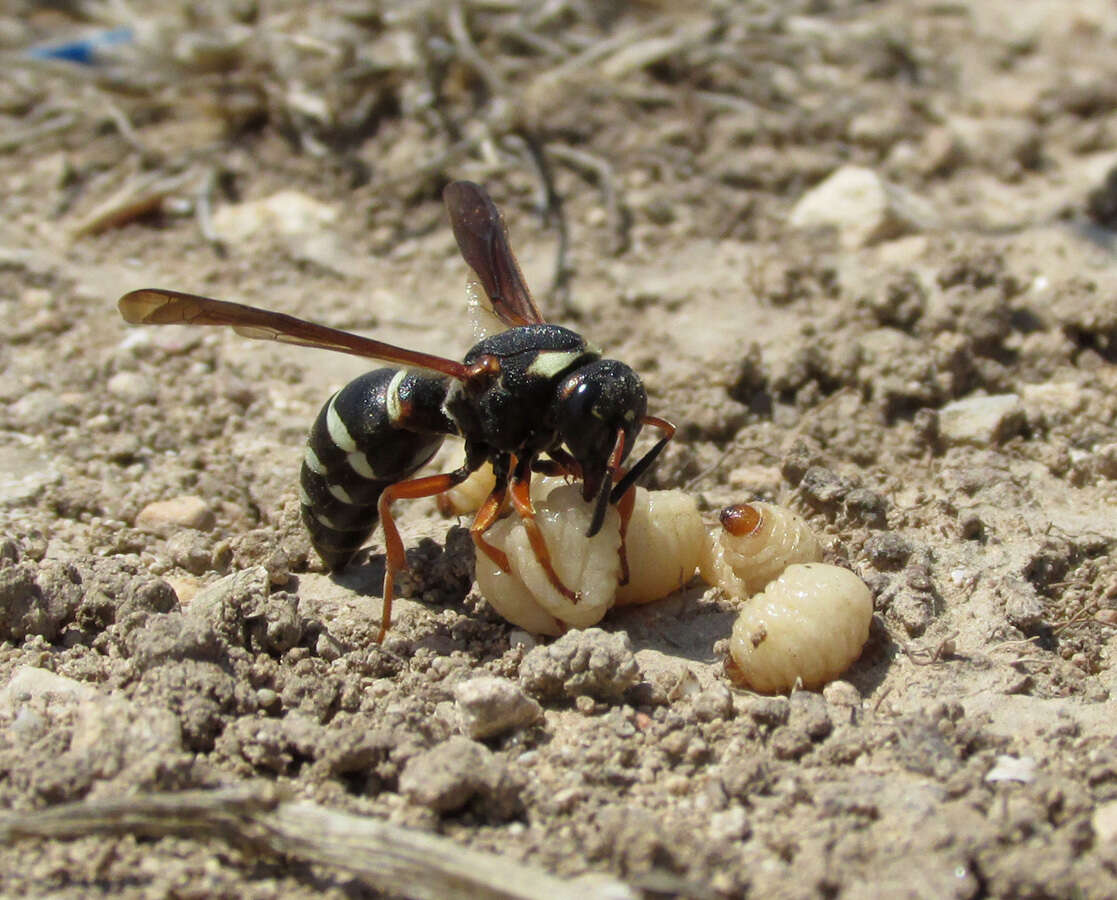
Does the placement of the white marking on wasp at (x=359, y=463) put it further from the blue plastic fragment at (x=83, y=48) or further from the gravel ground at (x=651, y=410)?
the blue plastic fragment at (x=83, y=48)

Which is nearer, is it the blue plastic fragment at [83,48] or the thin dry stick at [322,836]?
the thin dry stick at [322,836]

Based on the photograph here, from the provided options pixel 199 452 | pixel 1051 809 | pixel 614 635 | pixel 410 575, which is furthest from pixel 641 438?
pixel 1051 809

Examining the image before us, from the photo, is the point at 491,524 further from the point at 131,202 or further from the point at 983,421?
the point at 131,202

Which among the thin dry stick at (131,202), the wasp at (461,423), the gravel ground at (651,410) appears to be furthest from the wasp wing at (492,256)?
the thin dry stick at (131,202)

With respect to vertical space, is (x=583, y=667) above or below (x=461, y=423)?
below

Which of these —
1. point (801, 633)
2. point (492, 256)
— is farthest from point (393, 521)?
point (801, 633)

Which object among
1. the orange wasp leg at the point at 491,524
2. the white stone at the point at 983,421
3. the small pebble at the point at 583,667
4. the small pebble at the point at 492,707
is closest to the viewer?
the small pebble at the point at 492,707

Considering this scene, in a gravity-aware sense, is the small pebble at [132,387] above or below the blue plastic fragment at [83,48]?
below

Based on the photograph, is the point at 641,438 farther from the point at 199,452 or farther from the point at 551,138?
the point at 551,138
